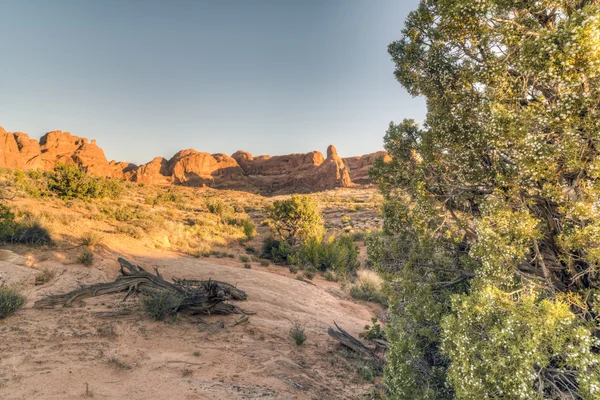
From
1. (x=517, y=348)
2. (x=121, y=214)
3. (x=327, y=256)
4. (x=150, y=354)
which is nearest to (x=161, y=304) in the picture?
(x=150, y=354)

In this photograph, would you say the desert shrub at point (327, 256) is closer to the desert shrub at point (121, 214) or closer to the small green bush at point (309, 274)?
the small green bush at point (309, 274)

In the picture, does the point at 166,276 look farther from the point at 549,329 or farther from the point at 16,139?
the point at 16,139

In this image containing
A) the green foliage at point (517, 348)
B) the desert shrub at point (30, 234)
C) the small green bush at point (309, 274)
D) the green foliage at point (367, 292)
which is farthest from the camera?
the small green bush at point (309, 274)

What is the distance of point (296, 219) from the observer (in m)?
19.6

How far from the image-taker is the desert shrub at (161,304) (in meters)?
6.32

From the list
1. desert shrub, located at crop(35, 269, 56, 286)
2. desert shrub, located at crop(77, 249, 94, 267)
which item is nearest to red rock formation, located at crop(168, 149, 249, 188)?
desert shrub, located at crop(77, 249, 94, 267)

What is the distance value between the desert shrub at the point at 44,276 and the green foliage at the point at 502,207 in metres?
8.25

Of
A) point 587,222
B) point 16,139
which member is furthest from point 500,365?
point 16,139

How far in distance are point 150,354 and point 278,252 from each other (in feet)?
39.6

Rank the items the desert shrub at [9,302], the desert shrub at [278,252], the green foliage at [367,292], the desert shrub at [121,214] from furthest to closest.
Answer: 1. the desert shrub at [278,252]
2. the desert shrub at [121,214]
3. the green foliage at [367,292]
4. the desert shrub at [9,302]

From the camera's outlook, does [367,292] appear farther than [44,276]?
Yes

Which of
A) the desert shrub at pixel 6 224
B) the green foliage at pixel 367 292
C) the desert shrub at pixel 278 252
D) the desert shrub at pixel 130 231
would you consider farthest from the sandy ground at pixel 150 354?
the desert shrub at pixel 278 252

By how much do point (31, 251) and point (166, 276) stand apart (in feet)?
13.7

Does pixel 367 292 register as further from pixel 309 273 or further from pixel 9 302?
pixel 9 302
